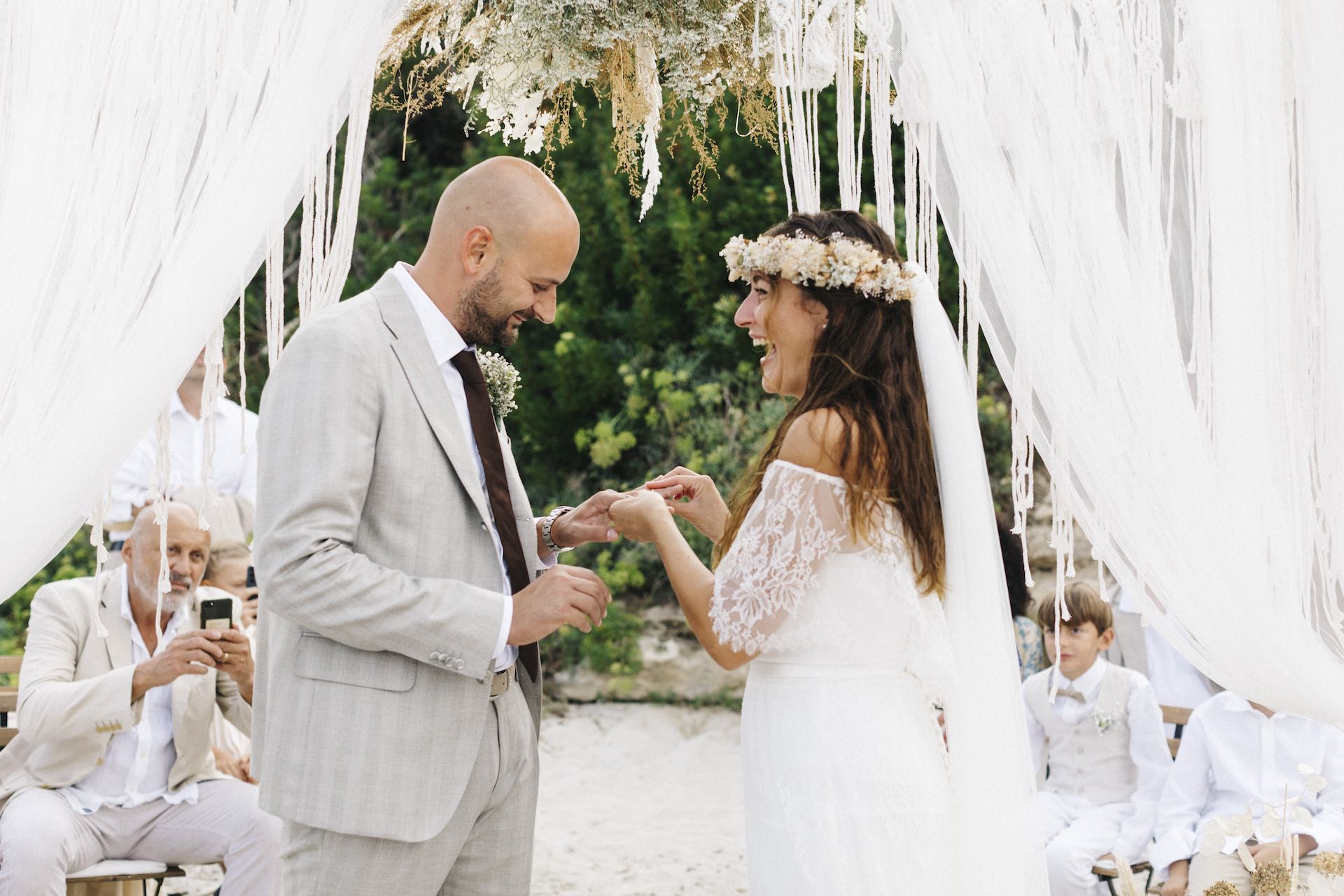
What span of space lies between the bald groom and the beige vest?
2514mm

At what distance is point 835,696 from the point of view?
7.94 ft

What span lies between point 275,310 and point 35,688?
5.67 feet

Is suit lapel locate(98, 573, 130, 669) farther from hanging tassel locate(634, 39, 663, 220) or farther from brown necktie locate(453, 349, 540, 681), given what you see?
hanging tassel locate(634, 39, 663, 220)

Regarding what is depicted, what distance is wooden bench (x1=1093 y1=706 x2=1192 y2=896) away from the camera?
3921 mm

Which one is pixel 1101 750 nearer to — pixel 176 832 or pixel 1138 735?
pixel 1138 735

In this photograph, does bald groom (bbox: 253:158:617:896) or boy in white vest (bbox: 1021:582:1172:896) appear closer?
bald groom (bbox: 253:158:617:896)

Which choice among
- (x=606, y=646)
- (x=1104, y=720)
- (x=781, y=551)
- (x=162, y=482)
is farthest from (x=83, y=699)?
(x=606, y=646)

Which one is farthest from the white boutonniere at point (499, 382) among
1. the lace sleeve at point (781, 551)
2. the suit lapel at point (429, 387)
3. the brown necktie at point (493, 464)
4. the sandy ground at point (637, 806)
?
the sandy ground at point (637, 806)

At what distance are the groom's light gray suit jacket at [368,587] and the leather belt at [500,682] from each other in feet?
0.18

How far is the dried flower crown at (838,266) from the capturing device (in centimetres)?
245

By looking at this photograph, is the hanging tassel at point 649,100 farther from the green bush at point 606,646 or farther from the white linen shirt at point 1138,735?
the green bush at point 606,646

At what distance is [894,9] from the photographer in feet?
7.95

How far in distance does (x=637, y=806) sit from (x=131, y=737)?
3.20 meters

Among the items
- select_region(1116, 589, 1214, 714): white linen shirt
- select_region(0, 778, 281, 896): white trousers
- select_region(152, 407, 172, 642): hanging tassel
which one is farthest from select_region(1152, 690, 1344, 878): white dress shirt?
select_region(152, 407, 172, 642): hanging tassel
